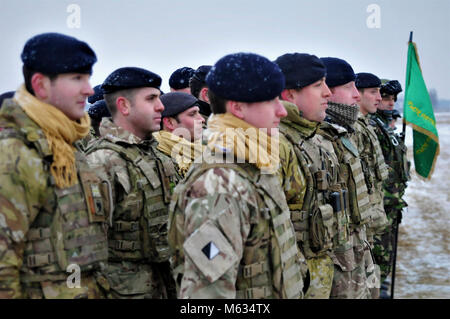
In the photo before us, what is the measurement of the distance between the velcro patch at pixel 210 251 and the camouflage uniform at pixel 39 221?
2.56 ft

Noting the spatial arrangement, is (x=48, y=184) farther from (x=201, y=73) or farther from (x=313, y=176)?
(x=201, y=73)

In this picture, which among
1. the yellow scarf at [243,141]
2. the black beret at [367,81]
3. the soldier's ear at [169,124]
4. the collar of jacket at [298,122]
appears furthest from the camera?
the black beret at [367,81]

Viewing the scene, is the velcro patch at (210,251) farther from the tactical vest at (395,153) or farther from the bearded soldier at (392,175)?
the tactical vest at (395,153)

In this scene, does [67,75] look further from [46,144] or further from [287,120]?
[287,120]

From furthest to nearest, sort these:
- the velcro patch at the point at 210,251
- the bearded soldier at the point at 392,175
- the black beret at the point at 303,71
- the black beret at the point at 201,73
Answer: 1. the bearded soldier at the point at 392,175
2. the black beret at the point at 201,73
3. the black beret at the point at 303,71
4. the velcro patch at the point at 210,251

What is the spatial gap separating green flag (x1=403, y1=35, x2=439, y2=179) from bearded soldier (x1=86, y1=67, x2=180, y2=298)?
6094mm

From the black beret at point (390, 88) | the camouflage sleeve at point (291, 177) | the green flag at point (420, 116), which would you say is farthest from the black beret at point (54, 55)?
the black beret at point (390, 88)

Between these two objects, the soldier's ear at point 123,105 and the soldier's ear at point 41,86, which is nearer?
the soldier's ear at point 41,86

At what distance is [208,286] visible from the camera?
2.40 m

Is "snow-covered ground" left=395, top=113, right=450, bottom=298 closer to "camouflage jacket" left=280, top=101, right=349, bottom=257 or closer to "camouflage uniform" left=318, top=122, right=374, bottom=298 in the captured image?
"camouflage uniform" left=318, top=122, right=374, bottom=298

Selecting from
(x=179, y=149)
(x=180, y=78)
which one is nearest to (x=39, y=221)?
(x=179, y=149)

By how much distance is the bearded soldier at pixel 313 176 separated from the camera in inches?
149

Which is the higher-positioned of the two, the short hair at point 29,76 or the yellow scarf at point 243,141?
the short hair at point 29,76

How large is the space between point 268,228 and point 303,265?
668 mm
